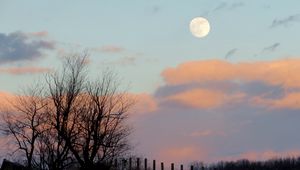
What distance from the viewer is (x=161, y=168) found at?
60156 millimetres

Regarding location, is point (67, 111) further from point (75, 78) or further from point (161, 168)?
point (161, 168)

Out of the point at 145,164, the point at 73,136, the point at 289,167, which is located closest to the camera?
the point at 73,136

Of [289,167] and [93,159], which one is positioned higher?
[289,167]

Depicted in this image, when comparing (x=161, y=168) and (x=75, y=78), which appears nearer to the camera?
(x=75, y=78)

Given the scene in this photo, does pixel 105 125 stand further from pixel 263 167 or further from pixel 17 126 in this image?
pixel 263 167

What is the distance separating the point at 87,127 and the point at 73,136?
1651mm

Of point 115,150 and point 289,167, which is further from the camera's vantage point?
point 289,167

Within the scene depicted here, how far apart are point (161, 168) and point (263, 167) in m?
→ 74.2

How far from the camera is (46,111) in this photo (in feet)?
152

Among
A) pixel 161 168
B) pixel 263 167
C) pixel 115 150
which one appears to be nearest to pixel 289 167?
pixel 263 167

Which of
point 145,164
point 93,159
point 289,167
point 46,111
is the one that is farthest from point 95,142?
point 289,167

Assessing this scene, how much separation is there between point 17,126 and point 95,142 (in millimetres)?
5639

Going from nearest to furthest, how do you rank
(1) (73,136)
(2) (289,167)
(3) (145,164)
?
(1) (73,136) < (3) (145,164) < (2) (289,167)

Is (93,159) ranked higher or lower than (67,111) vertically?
lower
